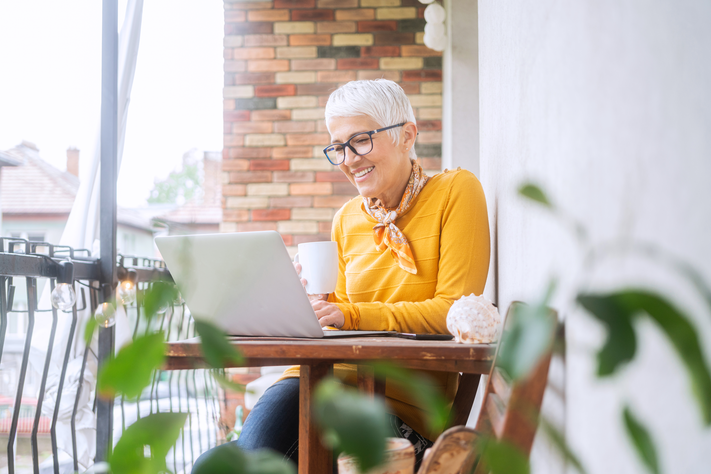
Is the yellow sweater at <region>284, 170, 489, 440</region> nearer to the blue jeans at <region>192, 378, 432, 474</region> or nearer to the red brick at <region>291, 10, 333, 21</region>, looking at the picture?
the blue jeans at <region>192, 378, 432, 474</region>

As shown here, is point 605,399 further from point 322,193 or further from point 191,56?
point 191,56

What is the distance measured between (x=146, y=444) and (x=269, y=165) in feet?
10.4

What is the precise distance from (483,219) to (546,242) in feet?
2.01

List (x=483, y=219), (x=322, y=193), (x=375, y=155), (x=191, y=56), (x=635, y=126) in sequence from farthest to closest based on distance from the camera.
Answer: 1. (x=191, y=56)
2. (x=322, y=193)
3. (x=375, y=155)
4. (x=483, y=219)
5. (x=635, y=126)

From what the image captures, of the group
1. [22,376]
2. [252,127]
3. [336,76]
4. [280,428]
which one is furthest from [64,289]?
[336,76]

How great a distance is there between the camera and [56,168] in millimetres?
12898

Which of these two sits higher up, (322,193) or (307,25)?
(307,25)

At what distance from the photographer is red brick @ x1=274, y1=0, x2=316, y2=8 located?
3.34m

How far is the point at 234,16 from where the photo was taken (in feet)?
11.1

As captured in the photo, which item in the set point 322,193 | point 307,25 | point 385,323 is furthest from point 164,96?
point 385,323

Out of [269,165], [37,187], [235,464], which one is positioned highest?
[37,187]

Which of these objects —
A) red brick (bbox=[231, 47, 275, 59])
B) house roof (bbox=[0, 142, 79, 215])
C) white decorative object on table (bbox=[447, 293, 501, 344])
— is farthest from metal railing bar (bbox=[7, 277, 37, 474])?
house roof (bbox=[0, 142, 79, 215])

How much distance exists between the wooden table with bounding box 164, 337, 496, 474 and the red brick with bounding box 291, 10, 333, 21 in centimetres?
289

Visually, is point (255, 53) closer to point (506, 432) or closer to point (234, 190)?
point (234, 190)
